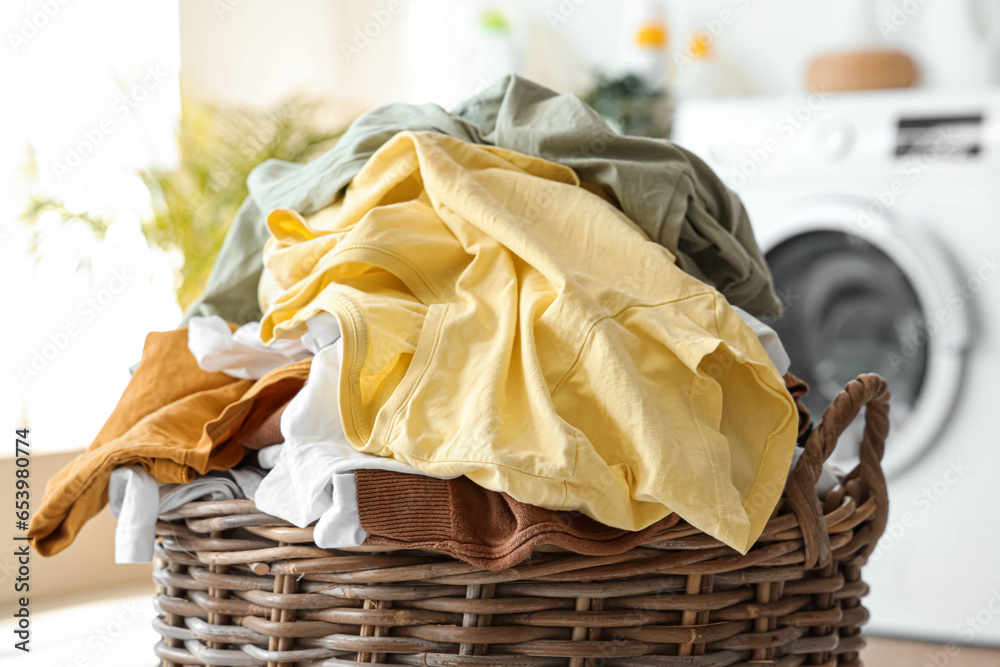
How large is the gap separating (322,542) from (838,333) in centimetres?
129

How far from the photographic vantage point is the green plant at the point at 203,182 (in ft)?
5.51

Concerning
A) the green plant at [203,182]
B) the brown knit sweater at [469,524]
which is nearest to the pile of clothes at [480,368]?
the brown knit sweater at [469,524]

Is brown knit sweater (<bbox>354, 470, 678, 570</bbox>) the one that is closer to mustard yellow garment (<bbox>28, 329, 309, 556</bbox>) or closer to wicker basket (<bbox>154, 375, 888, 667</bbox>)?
wicker basket (<bbox>154, 375, 888, 667</bbox>)

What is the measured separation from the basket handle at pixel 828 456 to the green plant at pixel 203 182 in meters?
1.23

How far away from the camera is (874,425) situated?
0.65m

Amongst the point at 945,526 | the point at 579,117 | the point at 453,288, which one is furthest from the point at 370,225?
the point at 945,526

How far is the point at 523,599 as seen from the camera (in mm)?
511

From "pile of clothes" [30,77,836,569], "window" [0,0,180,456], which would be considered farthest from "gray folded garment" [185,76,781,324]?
"window" [0,0,180,456]

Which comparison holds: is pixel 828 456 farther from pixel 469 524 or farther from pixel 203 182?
pixel 203 182

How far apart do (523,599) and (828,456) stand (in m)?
0.24

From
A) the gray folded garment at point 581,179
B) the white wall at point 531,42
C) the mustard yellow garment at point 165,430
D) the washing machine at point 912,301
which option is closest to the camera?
the mustard yellow garment at point 165,430

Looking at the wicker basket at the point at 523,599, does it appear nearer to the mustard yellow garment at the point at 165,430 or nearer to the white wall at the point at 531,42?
the mustard yellow garment at the point at 165,430

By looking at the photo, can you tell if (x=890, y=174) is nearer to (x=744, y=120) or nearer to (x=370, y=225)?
(x=744, y=120)

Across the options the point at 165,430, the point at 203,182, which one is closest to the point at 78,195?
the point at 203,182
